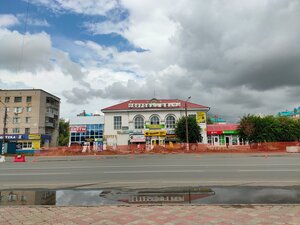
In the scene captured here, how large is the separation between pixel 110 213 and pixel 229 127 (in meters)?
54.0

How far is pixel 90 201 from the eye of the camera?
711cm

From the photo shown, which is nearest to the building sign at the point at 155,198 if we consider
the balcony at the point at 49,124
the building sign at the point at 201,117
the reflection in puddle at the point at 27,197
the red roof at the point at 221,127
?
the reflection in puddle at the point at 27,197

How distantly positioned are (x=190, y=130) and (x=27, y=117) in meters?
44.5

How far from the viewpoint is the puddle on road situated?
6793 mm

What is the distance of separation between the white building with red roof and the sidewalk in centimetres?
4660

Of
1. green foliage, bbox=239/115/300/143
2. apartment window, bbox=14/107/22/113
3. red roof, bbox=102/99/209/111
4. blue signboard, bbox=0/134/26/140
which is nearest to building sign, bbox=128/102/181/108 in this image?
red roof, bbox=102/99/209/111

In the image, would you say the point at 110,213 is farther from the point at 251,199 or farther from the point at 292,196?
the point at 292,196

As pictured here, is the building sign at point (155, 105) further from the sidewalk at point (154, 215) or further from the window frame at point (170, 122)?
the sidewalk at point (154, 215)

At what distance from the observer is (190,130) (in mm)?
49125

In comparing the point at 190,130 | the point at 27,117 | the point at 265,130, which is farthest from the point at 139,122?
the point at 27,117

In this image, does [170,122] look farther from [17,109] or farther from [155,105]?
[17,109]

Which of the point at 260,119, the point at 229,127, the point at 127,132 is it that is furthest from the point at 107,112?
the point at 260,119

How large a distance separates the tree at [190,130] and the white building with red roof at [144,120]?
2.95 meters

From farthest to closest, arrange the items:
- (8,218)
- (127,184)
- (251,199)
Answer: (127,184) < (251,199) < (8,218)
